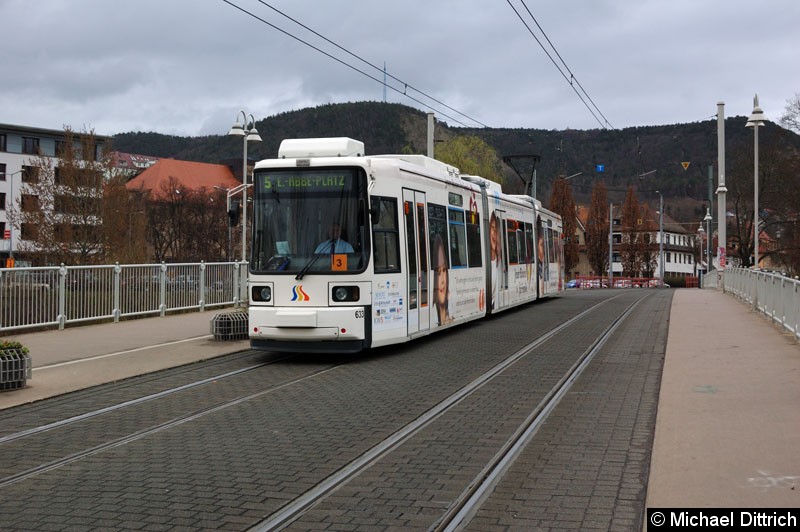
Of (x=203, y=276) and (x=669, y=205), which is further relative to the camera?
(x=669, y=205)

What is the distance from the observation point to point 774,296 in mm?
17828

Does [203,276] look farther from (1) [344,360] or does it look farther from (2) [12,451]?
(2) [12,451]

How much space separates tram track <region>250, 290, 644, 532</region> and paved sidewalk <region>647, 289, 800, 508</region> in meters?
1.16

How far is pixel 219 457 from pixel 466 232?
11341 millimetres

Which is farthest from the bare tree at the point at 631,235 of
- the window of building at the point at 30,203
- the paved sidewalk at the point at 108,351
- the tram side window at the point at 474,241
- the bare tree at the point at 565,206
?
the paved sidewalk at the point at 108,351

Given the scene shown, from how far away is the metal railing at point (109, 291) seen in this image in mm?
16047

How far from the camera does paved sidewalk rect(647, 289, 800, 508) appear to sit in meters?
5.64

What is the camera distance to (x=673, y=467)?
632cm

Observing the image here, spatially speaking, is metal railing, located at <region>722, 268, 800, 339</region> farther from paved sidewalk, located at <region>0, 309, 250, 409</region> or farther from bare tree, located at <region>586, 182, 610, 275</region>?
bare tree, located at <region>586, 182, 610, 275</region>

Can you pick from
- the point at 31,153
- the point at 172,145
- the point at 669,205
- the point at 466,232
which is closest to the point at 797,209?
the point at 466,232

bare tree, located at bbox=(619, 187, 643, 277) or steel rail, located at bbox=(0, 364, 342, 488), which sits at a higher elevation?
bare tree, located at bbox=(619, 187, 643, 277)

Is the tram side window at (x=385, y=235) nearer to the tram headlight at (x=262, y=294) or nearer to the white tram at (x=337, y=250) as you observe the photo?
the white tram at (x=337, y=250)

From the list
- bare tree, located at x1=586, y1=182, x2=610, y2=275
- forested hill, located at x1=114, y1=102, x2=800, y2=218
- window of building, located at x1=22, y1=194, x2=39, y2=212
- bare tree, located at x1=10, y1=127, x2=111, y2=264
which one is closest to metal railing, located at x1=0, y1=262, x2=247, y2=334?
bare tree, located at x1=10, y1=127, x2=111, y2=264

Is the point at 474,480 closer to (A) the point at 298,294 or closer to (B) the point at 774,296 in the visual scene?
(A) the point at 298,294
